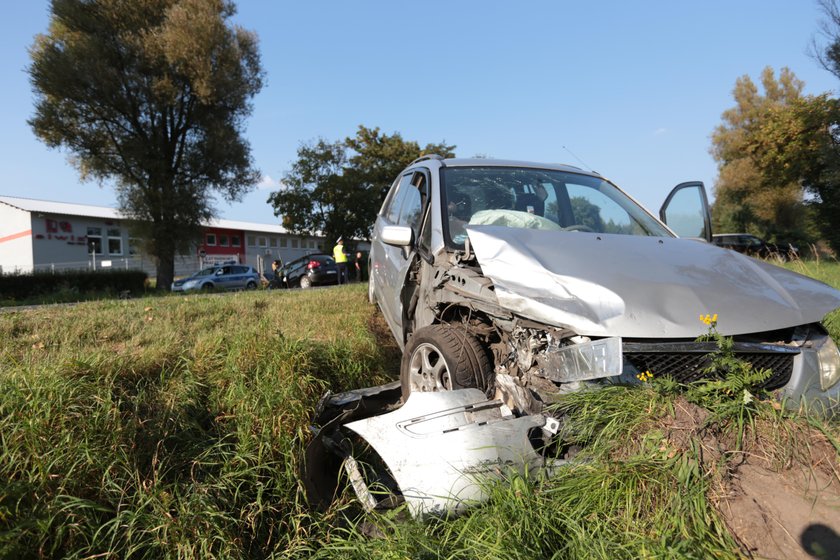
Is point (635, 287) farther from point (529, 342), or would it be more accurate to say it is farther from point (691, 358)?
point (529, 342)

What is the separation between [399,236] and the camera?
3564 mm

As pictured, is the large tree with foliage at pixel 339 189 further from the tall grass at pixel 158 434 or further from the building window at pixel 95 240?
the tall grass at pixel 158 434

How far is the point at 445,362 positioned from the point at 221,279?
25.3 metres

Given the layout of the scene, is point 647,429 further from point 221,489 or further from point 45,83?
point 45,83

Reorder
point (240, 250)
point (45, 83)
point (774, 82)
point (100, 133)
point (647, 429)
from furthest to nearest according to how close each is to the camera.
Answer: point (240, 250) < point (774, 82) < point (100, 133) < point (45, 83) < point (647, 429)

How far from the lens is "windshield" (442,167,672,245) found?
3.66m

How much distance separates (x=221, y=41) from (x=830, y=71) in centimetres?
2528

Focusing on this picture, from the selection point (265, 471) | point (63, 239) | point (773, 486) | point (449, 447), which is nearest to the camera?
point (773, 486)

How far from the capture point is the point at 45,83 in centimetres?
1936

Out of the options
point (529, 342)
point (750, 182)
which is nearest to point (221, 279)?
point (529, 342)

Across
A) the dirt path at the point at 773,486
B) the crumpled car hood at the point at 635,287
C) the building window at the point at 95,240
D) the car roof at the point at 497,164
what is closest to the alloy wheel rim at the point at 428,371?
the crumpled car hood at the point at 635,287

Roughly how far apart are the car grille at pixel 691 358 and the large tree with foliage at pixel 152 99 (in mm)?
22513

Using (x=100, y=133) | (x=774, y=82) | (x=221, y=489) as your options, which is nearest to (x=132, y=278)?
(x=100, y=133)

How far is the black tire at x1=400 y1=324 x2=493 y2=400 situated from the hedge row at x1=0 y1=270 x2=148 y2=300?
48.5ft
